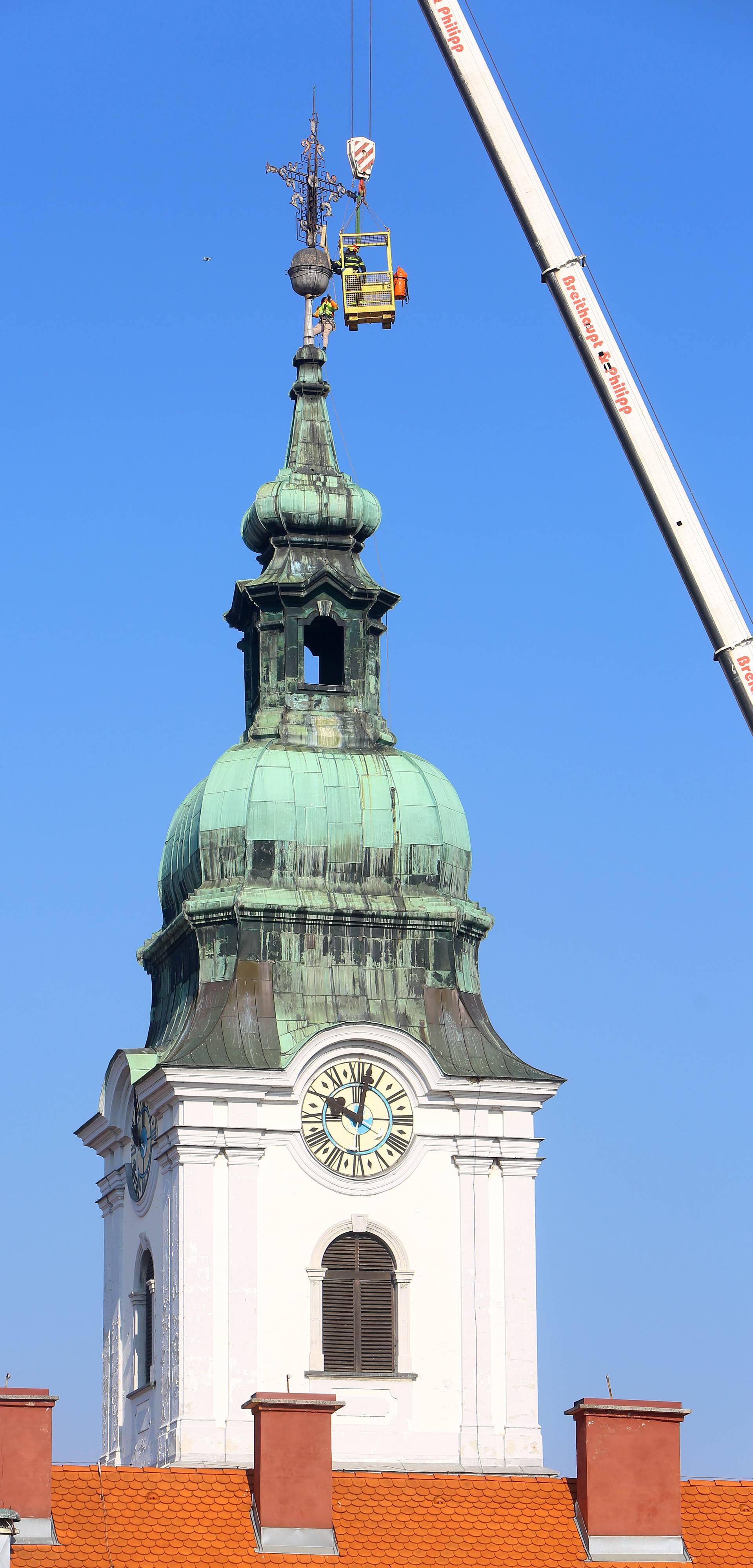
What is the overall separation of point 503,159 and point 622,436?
446 centimetres

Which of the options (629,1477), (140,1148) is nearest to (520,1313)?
(140,1148)

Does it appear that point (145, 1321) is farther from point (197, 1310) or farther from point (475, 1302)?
point (475, 1302)

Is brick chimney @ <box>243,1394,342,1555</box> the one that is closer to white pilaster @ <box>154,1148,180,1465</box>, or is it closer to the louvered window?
white pilaster @ <box>154,1148,180,1465</box>

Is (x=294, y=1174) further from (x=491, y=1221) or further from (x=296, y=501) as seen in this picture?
(x=296, y=501)

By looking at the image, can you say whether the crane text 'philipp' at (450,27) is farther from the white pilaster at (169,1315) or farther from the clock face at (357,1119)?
the white pilaster at (169,1315)

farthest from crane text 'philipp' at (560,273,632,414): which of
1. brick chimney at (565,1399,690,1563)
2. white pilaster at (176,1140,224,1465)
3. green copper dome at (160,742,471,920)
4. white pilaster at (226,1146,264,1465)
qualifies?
white pilaster at (176,1140,224,1465)

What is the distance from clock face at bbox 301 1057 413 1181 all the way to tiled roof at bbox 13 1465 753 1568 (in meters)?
9.26

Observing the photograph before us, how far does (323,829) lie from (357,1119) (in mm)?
4617

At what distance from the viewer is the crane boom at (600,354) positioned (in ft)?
172

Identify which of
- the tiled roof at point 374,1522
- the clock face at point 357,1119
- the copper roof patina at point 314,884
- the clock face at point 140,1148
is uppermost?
the copper roof patina at point 314,884

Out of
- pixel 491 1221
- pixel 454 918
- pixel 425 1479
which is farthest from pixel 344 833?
pixel 425 1479

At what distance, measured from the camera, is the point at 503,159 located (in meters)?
55.9

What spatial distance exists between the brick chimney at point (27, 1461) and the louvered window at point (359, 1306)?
10622 millimetres

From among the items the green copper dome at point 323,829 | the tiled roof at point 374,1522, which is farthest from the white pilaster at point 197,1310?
the tiled roof at point 374,1522
